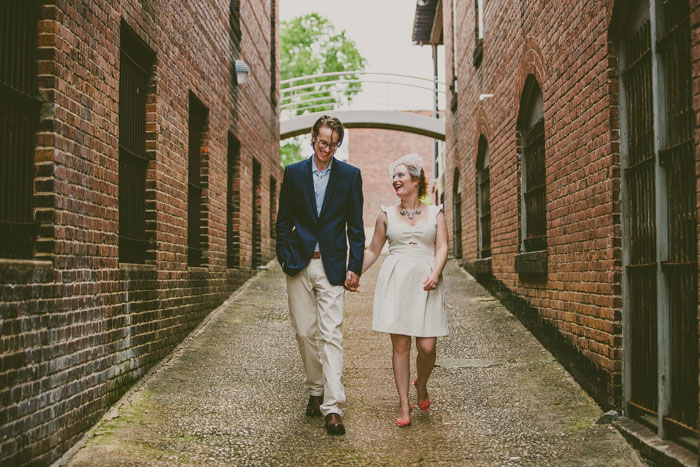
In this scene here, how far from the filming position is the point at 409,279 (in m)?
5.03

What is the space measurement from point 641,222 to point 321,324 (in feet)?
7.18

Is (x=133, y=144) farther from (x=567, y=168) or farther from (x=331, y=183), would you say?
(x=567, y=168)

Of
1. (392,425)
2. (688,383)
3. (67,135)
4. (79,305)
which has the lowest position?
(392,425)

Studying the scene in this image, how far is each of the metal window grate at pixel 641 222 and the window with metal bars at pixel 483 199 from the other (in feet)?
20.2

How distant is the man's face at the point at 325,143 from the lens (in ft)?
16.2

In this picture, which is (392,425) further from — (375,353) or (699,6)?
(699,6)

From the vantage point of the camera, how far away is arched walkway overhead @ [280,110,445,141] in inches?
874

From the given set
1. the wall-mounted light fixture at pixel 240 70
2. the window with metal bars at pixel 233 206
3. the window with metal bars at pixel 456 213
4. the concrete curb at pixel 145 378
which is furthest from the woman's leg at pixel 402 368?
the window with metal bars at pixel 456 213

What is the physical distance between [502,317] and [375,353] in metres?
1.91

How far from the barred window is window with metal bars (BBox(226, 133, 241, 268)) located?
4.41m

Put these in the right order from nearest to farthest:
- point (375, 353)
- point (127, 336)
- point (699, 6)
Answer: point (699, 6) → point (127, 336) → point (375, 353)

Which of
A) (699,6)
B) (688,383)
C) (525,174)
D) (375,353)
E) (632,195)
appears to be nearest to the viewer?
(699,6)

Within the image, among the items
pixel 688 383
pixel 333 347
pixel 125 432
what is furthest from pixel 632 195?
pixel 125 432

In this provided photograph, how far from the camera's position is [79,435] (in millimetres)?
4660
